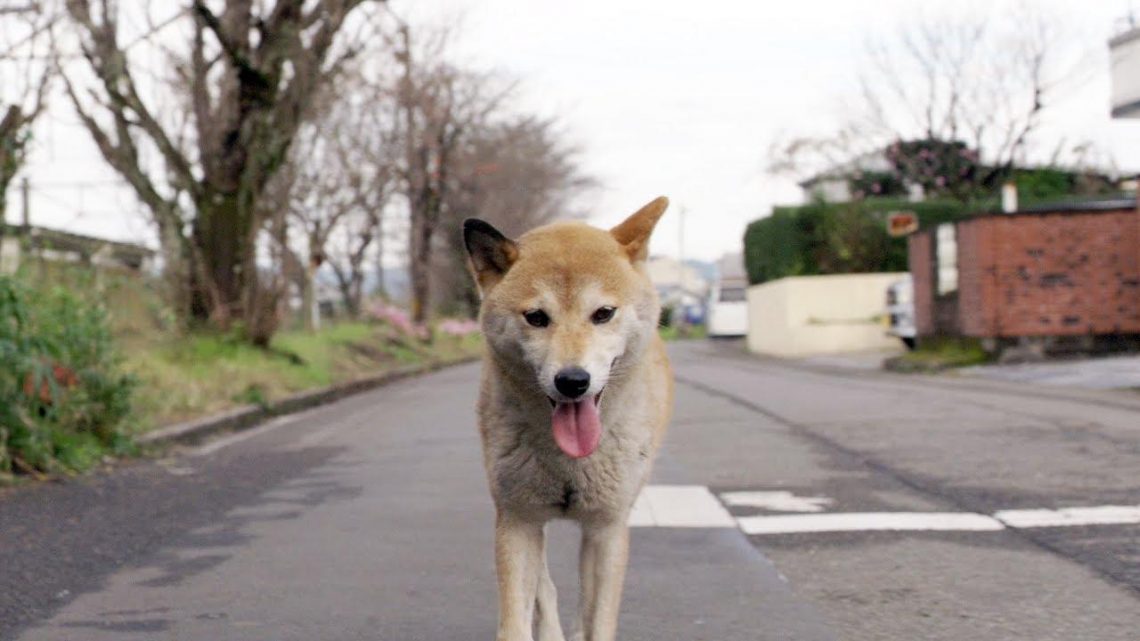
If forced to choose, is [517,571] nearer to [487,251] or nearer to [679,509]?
[487,251]

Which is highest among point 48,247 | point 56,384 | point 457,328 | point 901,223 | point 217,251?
point 901,223

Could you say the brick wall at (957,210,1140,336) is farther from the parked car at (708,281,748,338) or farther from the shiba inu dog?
the parked car at (708,281,748,338)

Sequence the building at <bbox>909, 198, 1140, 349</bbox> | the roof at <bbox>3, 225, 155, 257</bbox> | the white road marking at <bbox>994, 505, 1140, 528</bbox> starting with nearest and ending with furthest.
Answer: the white road marking at <bbox>994, 505, 1140, 528</bbox>, the roof at <bbox>3, 225, 155, 257</bbox>, the building at <bbox>909, 198, 1140, 349</bbox>

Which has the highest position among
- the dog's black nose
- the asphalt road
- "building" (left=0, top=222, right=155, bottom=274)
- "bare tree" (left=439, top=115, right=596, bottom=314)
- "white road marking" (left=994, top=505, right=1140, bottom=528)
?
"bare tree" (left=439, top=115, right=596, bottom=314)

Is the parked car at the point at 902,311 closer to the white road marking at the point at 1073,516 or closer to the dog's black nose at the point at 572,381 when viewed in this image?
the white road marking at the point at 1073,516

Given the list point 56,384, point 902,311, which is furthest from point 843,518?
point 902,311

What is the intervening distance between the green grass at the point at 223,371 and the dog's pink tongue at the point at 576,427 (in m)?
8.17

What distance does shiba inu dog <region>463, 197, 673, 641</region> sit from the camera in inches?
162

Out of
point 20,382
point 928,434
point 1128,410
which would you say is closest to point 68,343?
point 20,382

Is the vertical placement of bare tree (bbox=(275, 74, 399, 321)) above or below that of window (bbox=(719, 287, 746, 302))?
above

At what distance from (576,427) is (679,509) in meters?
3.73

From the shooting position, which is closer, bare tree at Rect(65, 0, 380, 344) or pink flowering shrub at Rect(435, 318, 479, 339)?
bare tree at Rect(65, 0, 380, 344)

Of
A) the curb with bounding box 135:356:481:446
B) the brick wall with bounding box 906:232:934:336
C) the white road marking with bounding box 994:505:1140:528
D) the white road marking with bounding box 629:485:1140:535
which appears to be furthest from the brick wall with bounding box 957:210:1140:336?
the white road marking with bounding box 994:505:1140:528

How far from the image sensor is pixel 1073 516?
6.93 metres
